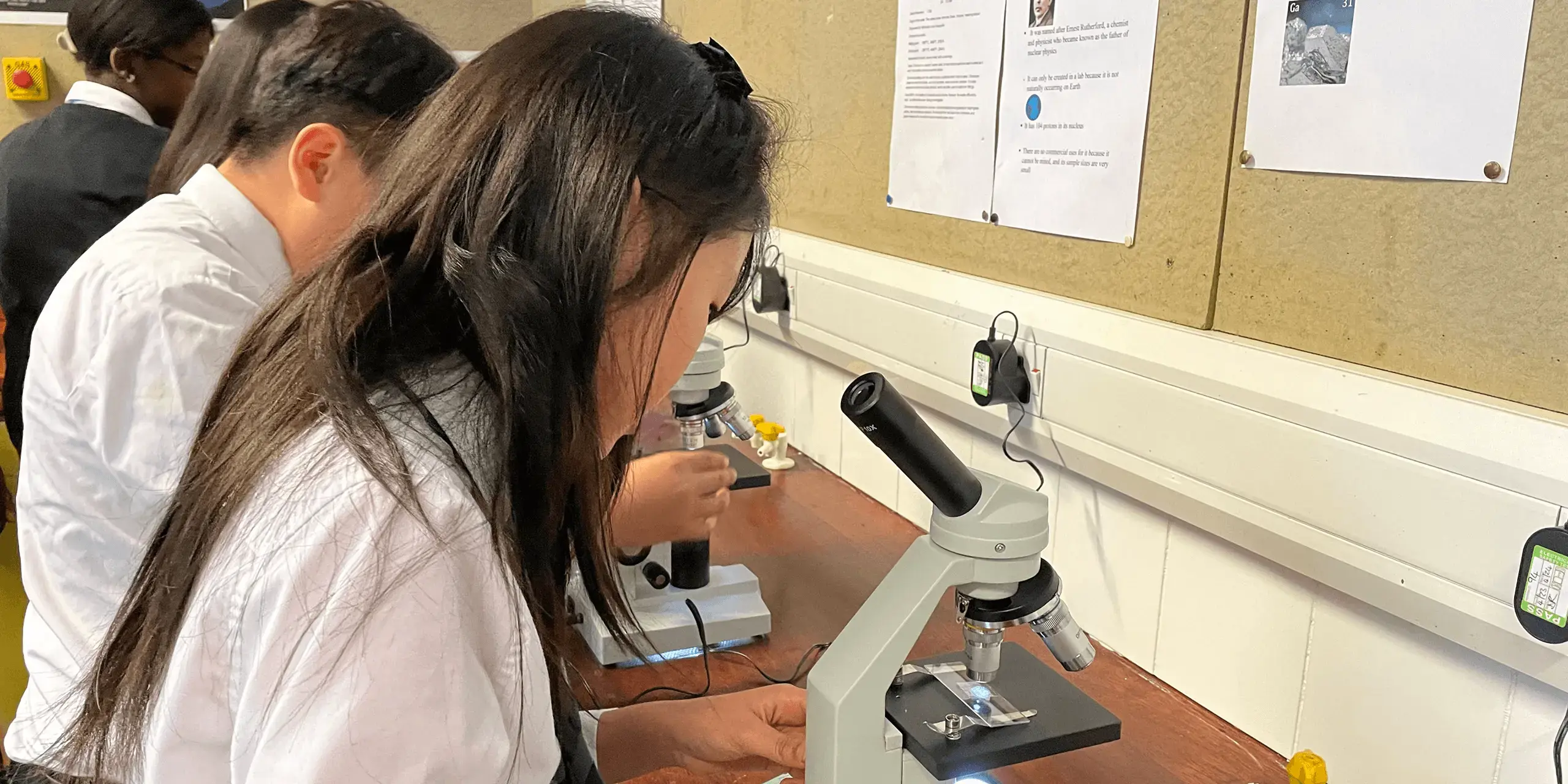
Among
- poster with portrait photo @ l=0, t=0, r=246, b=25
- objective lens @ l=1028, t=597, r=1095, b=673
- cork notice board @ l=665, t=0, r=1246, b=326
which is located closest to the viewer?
objective lens @ l=1028, t=597, r=1095, b=673

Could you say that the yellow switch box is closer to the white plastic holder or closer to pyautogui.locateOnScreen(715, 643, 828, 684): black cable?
the white plastic holder

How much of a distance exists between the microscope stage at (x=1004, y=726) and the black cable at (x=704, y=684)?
31 centimetres

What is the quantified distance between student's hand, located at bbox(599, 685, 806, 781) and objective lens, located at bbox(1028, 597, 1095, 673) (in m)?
0.27

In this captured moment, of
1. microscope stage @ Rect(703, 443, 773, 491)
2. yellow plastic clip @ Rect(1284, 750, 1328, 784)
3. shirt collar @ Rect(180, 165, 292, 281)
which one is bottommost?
yellow plastic clip @ Rect(1284, 750, 1328, 784)

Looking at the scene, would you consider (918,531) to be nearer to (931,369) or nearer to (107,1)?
(931,369)

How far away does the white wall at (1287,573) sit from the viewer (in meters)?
0.81

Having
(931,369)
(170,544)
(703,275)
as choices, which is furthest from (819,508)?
(170,544)

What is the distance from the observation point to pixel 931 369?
56.2 inches

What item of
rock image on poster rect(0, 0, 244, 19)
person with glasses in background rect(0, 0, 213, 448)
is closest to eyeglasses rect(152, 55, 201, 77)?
person with glasses in background rect(0, 0, 213, 448)

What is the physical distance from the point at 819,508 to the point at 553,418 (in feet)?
3.43

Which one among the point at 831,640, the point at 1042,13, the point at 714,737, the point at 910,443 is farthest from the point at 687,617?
the point at 1042,13

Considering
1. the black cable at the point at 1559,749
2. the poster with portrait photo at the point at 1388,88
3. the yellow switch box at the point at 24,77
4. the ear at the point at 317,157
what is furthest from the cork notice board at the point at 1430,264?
the yellow switch box at the point at 24,77

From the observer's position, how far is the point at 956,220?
1443 millimetres

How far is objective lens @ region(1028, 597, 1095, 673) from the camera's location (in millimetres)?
821
